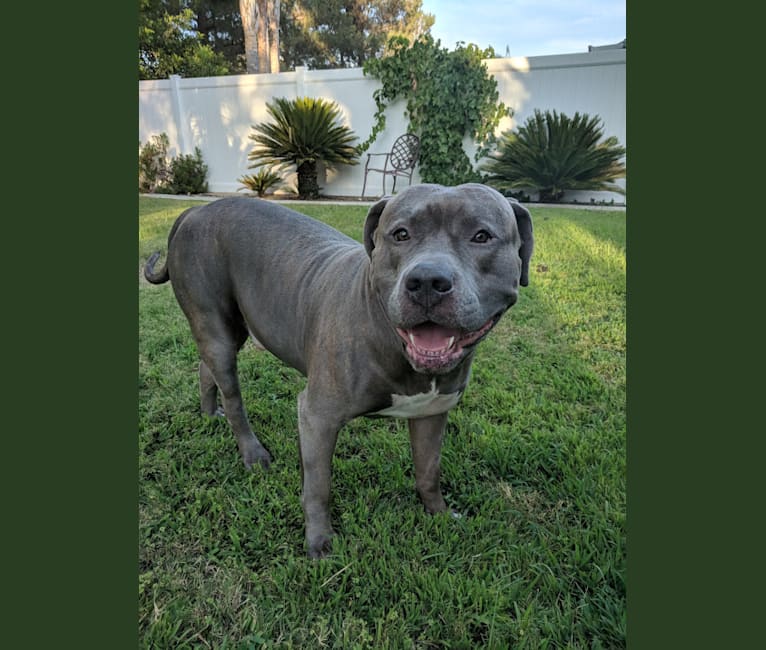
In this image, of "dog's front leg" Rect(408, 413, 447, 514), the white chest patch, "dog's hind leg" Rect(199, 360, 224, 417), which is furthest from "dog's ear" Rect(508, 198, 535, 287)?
"dog's hind leg" Rect(199, 360, 224, 417)

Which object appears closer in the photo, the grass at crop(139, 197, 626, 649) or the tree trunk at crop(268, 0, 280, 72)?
A: the grass at crop(139, 197, 626, 649)

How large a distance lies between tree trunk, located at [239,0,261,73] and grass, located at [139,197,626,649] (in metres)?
14.5

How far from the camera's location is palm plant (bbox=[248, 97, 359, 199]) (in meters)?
11.8

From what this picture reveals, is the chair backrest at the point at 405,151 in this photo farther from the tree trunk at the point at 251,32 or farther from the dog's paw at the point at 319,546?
the dog's paw at the point at 319,546

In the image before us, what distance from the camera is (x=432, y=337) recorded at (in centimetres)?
173

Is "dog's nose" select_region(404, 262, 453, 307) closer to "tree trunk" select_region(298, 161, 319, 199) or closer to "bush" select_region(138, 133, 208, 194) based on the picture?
"tree trunk" select_region(298, 161, 319, 199)

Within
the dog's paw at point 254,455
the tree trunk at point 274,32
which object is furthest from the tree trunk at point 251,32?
the dog's paw at point 254,455

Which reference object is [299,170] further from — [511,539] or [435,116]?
[511,539]

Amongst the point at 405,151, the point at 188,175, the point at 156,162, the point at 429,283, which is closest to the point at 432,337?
the point at 429,283

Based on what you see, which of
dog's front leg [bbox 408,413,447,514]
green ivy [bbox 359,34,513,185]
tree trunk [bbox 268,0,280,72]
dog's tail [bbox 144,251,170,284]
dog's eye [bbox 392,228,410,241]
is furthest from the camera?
tree trunk [bbox 268,0,280,72]

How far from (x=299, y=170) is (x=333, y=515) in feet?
36.7

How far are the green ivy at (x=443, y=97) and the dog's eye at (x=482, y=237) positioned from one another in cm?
1046

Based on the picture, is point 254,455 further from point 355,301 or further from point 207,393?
point 355,301

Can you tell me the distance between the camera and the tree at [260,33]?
15.6 m
